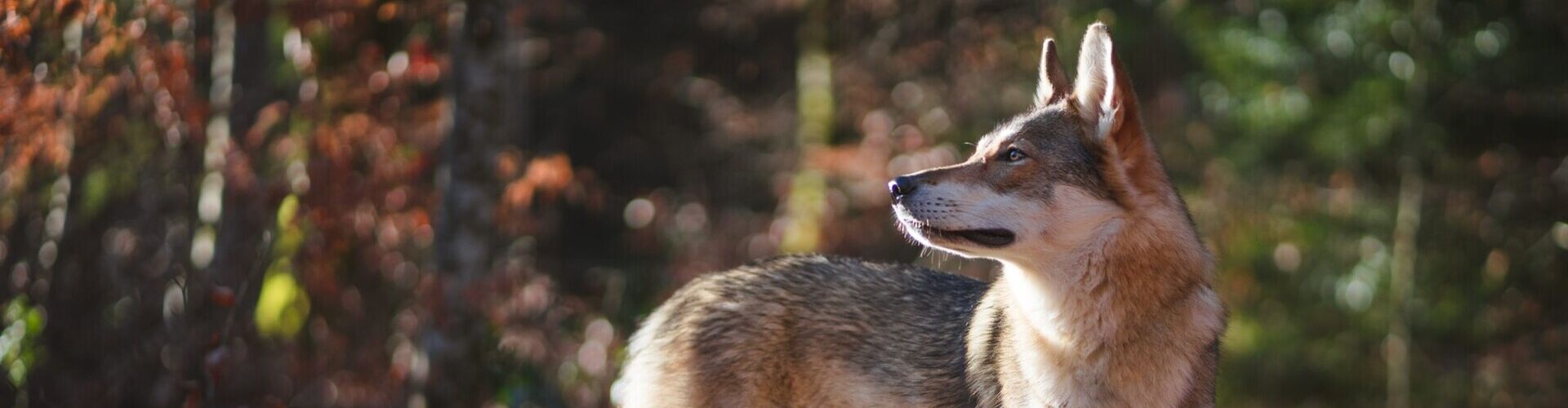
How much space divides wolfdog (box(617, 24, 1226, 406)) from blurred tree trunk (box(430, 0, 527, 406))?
7.21 ft

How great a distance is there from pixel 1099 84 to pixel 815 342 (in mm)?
1236

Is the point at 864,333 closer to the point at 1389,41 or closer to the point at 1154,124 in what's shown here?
the point at 1389,41

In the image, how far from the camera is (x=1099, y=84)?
160 inches

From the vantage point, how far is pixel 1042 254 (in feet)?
13.0

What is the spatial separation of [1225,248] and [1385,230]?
1473 millimetres

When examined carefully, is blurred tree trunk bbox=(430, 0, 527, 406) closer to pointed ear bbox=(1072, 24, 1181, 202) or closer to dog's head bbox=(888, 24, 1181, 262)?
dog's head bbox=(888, 24, 1181, 262)

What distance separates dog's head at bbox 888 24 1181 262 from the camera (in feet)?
13.0

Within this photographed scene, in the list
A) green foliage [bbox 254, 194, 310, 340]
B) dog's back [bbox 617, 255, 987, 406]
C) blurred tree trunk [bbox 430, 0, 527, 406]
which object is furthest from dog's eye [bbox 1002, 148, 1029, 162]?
green foliage [bbox 254, 194, 310, 340]

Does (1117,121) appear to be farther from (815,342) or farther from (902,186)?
(815,342)

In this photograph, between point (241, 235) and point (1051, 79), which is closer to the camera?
point (1051, 79)

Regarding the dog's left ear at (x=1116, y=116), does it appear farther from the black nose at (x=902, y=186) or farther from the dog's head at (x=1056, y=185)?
the black nose at (x=902, y=186)

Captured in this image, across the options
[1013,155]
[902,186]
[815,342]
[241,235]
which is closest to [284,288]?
[241,235]

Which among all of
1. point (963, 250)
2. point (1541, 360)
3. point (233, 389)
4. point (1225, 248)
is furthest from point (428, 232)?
point (1541, 360)

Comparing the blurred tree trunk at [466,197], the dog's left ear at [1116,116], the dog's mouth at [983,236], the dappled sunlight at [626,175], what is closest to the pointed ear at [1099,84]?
the dog's left ear at [1116,116]
